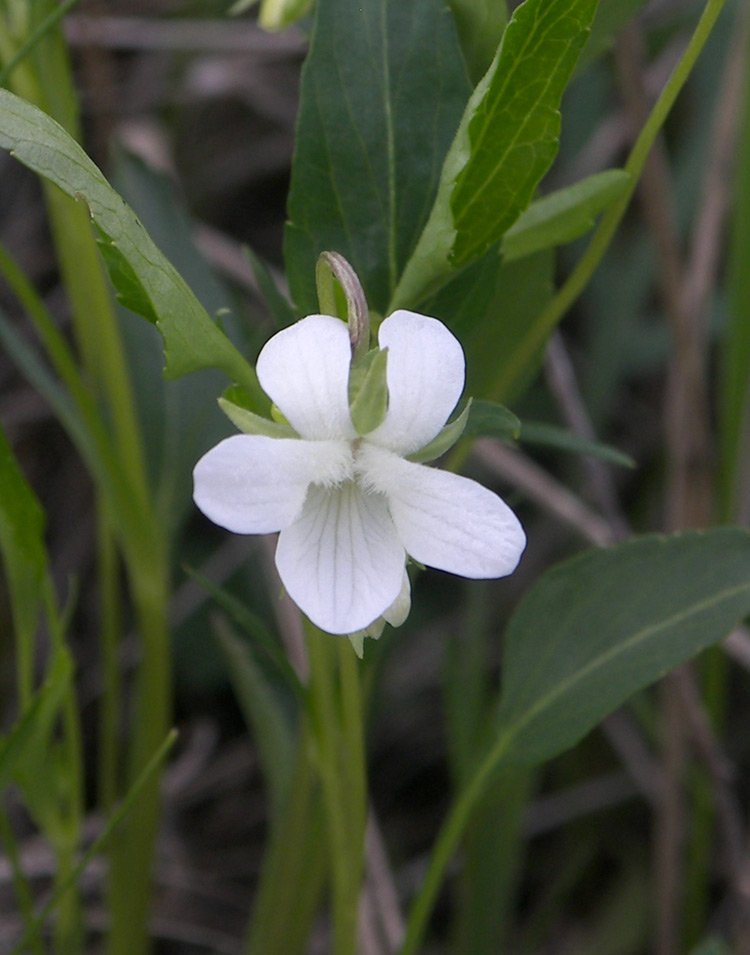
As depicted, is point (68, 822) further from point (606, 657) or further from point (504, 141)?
point (504, 141)

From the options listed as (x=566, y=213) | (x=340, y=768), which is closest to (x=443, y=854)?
(x=340, y=768)

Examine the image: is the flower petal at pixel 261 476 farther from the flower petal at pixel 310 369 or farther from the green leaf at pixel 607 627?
the green leaf at pixel 607 627

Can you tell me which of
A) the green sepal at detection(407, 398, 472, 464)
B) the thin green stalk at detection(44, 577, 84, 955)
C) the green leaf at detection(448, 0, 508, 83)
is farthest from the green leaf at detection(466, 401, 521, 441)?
the thin green stalk at detection(44, 577, 84, 955)

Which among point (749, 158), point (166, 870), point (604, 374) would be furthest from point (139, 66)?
point (166, 870)

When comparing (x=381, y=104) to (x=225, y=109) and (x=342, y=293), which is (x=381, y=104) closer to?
(x=342, y=293)

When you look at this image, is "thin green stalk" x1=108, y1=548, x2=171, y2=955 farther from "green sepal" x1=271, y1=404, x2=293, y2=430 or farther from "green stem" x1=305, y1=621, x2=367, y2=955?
"green sepal" x1=271, y1=404, x2=293, y2=430

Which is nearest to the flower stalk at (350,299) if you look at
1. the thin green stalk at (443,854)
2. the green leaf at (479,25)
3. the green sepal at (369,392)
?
the green sepal at (369,392)
